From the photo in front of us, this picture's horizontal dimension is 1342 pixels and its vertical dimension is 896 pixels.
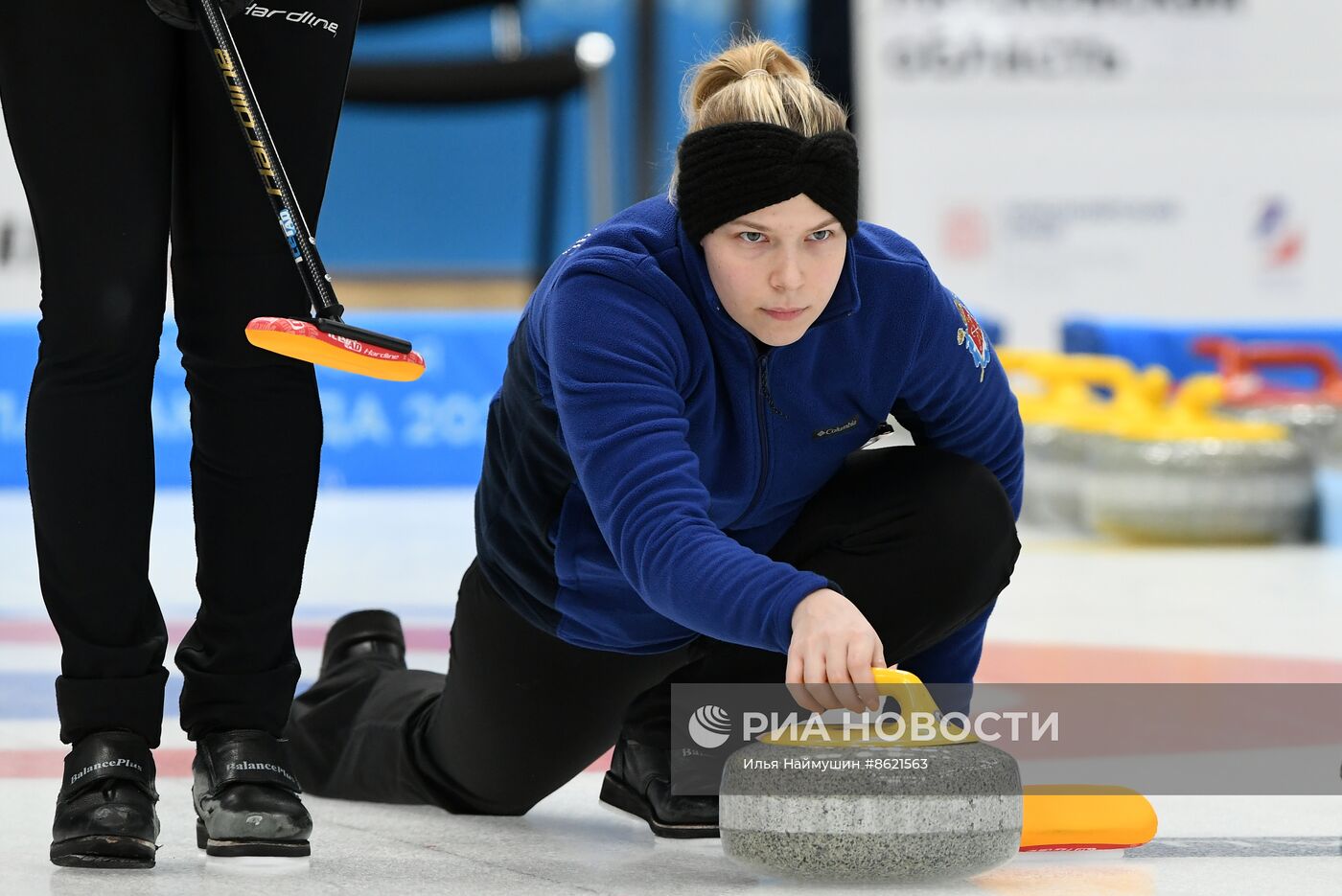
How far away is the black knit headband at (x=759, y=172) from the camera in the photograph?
1514mm

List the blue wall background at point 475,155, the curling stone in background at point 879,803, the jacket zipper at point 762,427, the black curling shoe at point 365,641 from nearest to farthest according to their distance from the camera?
the curling stone in background at point 879,803
the jacket zipper at point 762,427
the black curling shoe at point 365,641
the blue wall background at point 475,155

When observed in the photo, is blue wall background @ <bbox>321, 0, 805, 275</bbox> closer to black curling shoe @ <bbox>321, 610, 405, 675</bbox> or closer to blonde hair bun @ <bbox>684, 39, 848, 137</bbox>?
black curling shoe @ <bbox>321, 610, 405, 675</bbox>

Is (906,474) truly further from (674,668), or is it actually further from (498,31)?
(498,31)

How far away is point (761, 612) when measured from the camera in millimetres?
1345

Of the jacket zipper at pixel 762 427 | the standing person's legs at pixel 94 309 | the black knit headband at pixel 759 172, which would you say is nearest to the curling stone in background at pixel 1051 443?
the jacket zipper at pixel 762 427

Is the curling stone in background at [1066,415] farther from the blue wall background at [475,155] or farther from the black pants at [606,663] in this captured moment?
the blue wall background at [475,155]

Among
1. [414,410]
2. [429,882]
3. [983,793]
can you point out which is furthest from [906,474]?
[414,410]

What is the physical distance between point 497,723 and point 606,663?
13cm

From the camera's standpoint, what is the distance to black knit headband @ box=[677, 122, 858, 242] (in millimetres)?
1514

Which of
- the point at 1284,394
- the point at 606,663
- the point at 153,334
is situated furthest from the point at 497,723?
the point at 1284,394

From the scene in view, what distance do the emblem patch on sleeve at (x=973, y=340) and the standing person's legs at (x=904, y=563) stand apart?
0.31 feet

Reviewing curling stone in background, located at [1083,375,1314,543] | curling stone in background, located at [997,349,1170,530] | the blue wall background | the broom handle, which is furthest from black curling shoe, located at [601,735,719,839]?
the blue wall background

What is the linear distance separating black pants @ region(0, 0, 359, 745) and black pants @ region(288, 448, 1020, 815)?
25 centimetres

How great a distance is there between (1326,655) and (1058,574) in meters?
1.24
